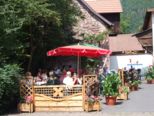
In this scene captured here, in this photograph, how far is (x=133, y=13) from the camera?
10756 centimetres

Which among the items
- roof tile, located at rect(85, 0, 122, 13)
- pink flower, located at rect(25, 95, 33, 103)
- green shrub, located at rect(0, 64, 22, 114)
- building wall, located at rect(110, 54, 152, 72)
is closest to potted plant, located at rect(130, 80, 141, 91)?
green shrub, located at rect(0, 64, 22, 114)

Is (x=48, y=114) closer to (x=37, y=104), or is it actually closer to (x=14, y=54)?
(x=37, y=104)

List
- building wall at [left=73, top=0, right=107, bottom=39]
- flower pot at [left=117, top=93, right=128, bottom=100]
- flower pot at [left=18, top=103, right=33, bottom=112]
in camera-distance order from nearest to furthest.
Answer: flower pot at [left=18, top=103, right=33, bottom=112] < flower pot at [left=117, top=93, right=128, bottom=100] < building wall at [left=73, top=0, right=107, bottom=39]

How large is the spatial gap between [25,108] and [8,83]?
1099 mm

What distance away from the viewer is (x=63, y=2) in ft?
93.3

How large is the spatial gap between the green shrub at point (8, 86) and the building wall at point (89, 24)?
16.0 m

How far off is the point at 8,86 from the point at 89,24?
17491 millimetres

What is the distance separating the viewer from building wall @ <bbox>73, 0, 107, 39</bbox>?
34.6m

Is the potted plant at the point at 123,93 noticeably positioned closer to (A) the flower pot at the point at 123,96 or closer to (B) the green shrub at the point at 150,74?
(A) the flower pot at the point at 123,96

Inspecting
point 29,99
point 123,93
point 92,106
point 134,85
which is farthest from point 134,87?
point 29,99

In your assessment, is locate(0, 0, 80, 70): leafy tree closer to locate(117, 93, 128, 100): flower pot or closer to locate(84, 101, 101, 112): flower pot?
locate(84, 101, 101, 112): flower pot

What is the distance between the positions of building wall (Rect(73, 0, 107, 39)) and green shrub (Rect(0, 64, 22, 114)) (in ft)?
52.4

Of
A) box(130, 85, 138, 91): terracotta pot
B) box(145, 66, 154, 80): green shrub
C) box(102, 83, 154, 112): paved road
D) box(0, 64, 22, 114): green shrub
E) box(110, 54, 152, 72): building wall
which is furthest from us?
box(110, 54, 152, 72): building wall

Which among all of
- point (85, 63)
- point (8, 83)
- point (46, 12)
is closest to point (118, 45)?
point (85, 63)
